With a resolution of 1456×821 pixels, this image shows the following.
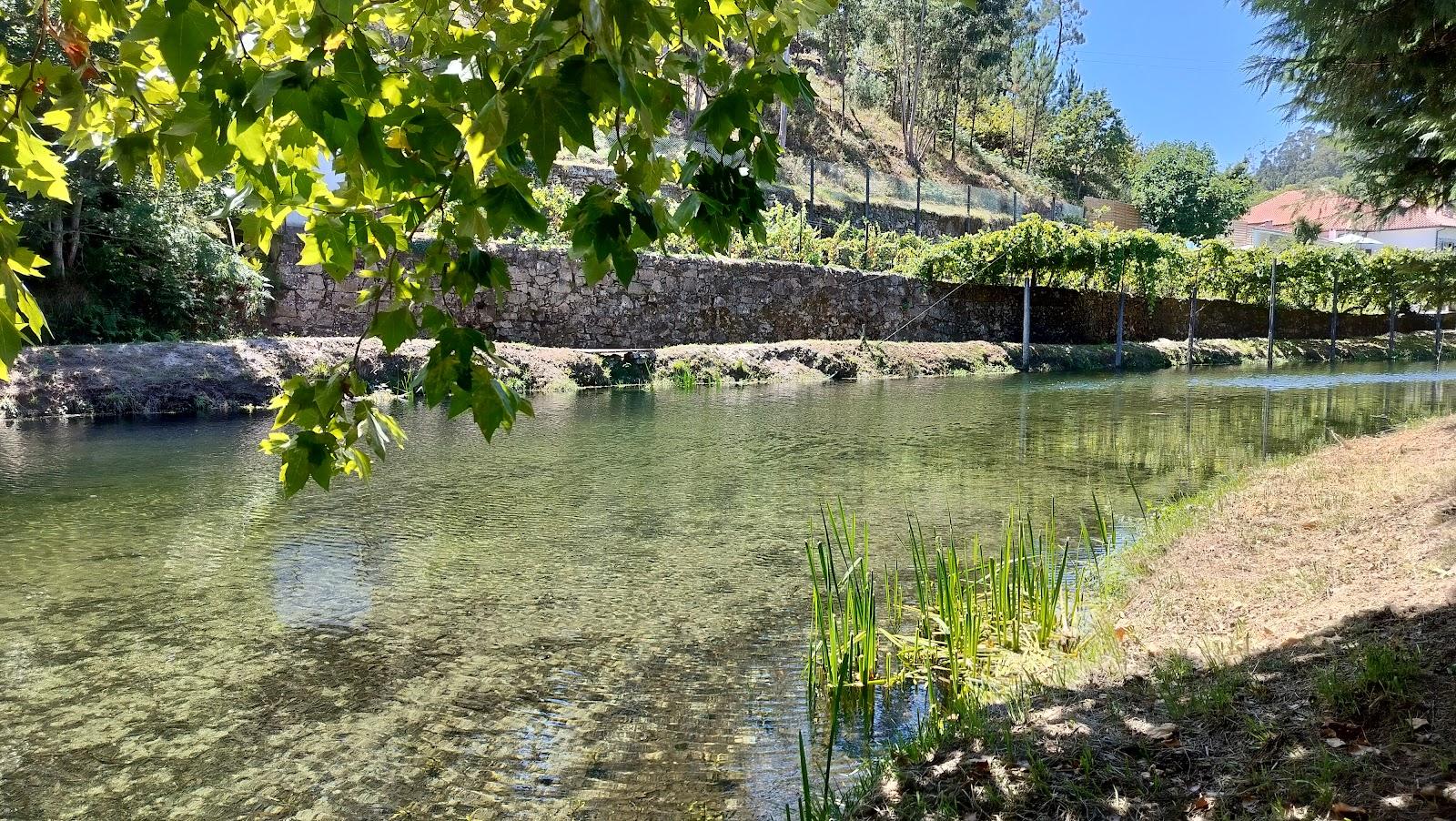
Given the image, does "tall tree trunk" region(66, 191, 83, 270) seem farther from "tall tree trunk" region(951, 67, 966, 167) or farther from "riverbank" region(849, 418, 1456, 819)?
"tall tree trunk" region(951, 67, 966, 167)

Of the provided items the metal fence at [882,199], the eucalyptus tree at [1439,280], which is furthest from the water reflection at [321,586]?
the metal fence at [882,199]

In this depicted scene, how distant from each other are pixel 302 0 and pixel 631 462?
699cm

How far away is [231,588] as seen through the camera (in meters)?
5.03

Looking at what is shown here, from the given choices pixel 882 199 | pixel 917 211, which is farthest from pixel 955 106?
pixel 882 199

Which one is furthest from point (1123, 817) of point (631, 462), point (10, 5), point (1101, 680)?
point (10, 5)

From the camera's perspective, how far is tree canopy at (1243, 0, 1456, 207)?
14.6 ft

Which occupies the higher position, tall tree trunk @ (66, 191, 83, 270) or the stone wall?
tall tree trunk @ (66, 191, 83, 270)

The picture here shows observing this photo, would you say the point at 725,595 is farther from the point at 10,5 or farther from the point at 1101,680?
the point at 10,5

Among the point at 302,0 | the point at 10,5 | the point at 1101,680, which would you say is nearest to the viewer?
the point at 302,0

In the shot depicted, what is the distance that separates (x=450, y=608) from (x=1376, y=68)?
5.37 meters

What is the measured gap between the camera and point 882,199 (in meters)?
32.6

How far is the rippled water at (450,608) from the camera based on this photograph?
120 inches

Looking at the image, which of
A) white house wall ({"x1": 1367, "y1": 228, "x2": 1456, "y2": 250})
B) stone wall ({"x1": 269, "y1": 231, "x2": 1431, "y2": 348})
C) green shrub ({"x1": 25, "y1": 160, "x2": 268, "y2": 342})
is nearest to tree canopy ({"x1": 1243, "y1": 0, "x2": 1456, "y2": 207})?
stone wall ({"x1": 269, "y1": 231, "x2": 1431, "y2": 348})

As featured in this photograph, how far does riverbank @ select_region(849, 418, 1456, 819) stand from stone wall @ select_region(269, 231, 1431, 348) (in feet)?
38.5
